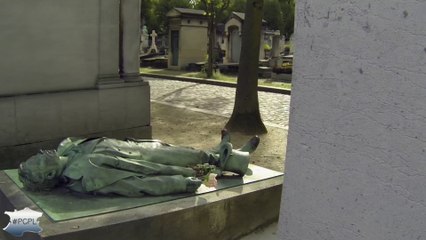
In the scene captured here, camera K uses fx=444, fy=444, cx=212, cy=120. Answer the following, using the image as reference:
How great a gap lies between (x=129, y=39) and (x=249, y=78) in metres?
2.72

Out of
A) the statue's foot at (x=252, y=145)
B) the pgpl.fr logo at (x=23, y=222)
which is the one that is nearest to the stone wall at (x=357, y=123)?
the pgpl.fr logo at (x=23, y=222)

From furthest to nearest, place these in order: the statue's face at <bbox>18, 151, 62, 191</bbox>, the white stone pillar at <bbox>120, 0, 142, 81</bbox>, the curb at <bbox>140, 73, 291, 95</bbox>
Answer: the curb at <bbox>140, 73, 291, 95</bbox>, the white stone pillar at <bbox>120, 0, 142, 81</bbox>, the statue's face at <bbox>18, 151, 62, 191</bbox>

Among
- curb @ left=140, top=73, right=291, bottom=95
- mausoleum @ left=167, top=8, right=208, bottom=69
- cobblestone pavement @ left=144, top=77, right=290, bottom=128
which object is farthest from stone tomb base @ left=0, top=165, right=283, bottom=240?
mausoleum @ left=167, top=8, right=208, bottom=69

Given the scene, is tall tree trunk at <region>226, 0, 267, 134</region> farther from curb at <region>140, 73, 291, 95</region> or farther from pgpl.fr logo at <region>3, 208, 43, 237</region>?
pgpl.fr logo at <region>3, 208, 43, 237</region>

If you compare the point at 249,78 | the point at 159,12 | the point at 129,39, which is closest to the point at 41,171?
the point at 129,39

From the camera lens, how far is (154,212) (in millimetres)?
3627

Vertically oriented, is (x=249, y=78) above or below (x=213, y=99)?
above

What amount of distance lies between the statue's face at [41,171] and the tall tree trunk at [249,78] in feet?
18.2

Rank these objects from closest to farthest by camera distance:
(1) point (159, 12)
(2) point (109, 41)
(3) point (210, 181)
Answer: (3) point (210, 181)
(2) point (109, 41)
(1) point (159, 12)

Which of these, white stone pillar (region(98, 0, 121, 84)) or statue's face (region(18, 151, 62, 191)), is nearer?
statue's face (region(18, 151, 62, 191))

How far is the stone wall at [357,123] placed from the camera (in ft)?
4.85

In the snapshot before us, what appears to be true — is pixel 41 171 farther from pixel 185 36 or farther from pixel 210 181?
pixel 185 36

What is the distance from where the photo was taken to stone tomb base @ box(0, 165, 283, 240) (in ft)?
11.0

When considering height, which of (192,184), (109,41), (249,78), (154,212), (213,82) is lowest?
(213,82)
